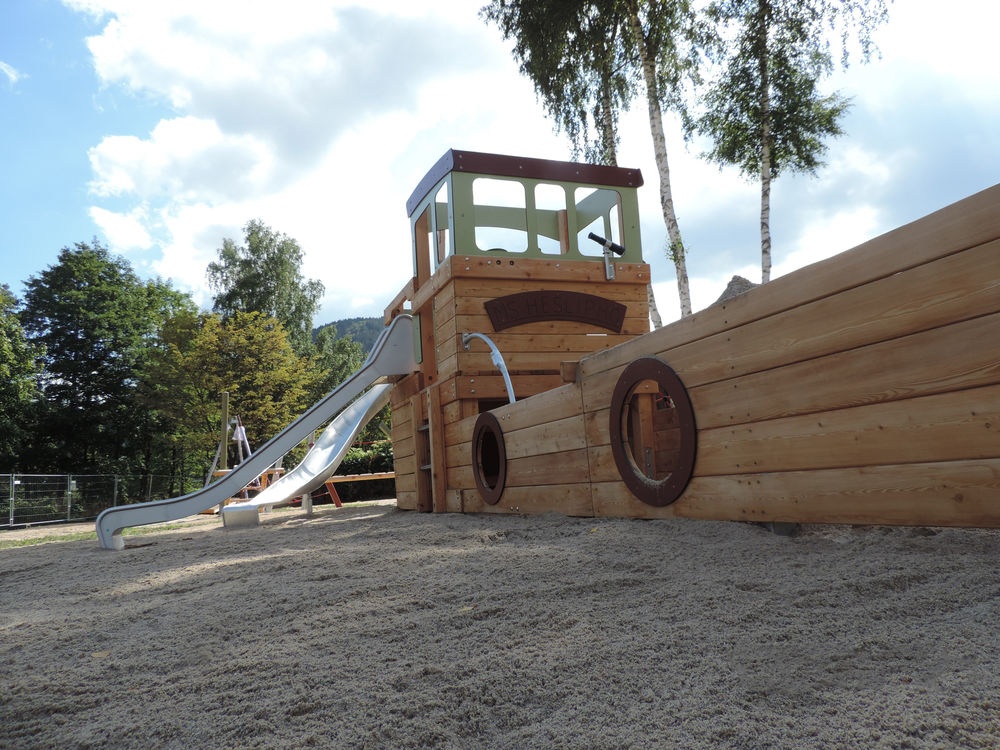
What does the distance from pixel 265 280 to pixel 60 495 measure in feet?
52.9

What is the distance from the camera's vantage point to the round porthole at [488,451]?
529cm

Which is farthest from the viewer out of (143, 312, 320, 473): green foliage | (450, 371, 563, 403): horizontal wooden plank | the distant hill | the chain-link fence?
the distant hill

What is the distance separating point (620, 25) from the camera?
13.2 m

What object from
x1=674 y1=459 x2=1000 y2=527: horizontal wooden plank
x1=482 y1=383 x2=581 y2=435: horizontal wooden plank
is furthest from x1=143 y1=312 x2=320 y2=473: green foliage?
x1=674 y1=459 x2=1000 y2=527: horizontal wooden plank

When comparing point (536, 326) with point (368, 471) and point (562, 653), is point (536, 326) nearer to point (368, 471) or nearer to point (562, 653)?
point (562, 653)

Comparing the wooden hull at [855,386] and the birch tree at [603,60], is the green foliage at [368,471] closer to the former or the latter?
the birch tree at [603,60]

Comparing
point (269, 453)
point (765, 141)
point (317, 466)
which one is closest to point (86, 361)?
point (317, 466)

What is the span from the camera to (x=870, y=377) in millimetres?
2391

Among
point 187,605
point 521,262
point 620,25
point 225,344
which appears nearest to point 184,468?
point 225,344

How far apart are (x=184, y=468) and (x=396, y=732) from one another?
37896 millimetres

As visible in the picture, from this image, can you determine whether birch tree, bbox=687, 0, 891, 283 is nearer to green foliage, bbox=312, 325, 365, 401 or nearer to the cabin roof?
the cabin roof

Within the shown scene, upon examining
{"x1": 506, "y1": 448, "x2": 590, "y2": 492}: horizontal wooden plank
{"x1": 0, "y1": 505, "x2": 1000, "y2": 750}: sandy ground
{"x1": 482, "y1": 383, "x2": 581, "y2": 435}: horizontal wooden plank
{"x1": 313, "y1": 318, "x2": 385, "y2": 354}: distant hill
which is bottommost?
{"x1": 0, "y1": 505, "x2": 1000, "y2": 750}: sandy ground

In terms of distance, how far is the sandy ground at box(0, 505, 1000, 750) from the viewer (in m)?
1.42

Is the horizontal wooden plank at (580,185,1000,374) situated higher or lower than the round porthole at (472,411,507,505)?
higher
